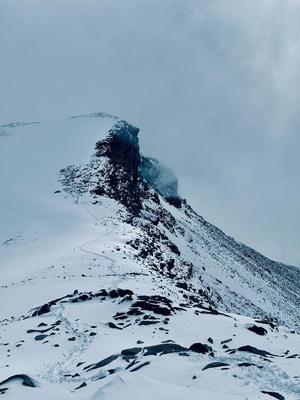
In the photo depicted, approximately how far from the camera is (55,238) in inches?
2000

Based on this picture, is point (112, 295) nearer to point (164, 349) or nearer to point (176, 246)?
point (164, 349)

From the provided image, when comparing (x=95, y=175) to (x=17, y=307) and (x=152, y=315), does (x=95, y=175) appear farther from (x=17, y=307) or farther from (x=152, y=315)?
(x=152, y=315)

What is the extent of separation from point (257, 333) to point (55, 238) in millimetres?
29006

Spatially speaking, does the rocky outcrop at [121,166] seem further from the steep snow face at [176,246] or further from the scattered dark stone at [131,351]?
the scattered dark stone at [131,351]

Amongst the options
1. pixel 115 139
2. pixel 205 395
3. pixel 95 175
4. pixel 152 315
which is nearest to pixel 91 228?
pixel 95 175

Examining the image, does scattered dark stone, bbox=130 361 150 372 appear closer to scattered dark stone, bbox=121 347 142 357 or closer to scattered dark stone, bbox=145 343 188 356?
scattered dark stone, bbox=121 347 142 357

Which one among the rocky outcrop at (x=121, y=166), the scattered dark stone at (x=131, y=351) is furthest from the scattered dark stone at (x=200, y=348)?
the rocky outcrop at (x=121, y=166)

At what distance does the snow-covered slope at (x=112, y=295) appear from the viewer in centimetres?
1697

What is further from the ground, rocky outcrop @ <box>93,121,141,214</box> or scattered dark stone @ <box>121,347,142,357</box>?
rocky outcrop @ <box>93,121,141,214</box>

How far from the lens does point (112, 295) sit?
30078 millimetres

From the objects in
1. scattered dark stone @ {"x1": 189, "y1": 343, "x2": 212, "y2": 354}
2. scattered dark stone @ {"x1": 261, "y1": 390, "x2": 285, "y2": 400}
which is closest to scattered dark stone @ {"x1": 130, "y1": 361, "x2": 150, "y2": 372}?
scattered dark stone @ {"x1": 189, "y1": 343, "x2": 212, "y2": 354}

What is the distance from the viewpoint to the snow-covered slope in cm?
1697

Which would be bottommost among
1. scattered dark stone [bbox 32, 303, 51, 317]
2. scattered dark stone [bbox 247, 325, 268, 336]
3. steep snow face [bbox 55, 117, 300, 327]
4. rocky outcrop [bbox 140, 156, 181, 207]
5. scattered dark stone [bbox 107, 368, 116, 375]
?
scattered dark stone [bbox 107, 368, 116, 375]

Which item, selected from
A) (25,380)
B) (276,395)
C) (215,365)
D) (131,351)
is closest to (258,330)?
(131,351)
